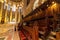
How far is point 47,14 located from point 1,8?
523 inches

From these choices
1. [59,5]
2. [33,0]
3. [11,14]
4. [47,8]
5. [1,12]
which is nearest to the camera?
[59,5]

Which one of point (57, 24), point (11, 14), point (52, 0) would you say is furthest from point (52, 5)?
point (11, 14)

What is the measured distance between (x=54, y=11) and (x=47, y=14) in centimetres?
13

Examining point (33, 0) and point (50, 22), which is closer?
point (50, 22)

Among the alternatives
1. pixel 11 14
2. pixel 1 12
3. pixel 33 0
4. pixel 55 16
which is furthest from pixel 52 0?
pixel 11 14

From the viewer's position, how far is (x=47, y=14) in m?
0.96

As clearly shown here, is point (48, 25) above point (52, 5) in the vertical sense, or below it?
below

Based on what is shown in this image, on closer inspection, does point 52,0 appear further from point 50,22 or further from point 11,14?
point 11,14

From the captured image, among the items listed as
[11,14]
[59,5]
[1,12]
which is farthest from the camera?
[11,14]

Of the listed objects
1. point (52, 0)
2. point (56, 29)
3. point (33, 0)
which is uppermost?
point (33, 0)

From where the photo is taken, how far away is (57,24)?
2.70 ft

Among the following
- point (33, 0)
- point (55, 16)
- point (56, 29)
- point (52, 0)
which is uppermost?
point (33, 0)

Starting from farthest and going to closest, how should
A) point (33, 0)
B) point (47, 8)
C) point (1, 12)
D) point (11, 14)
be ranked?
point (11, 14), point (1, 12), point (33, 0), point (47, 8)

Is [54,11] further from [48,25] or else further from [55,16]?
[48,25]
